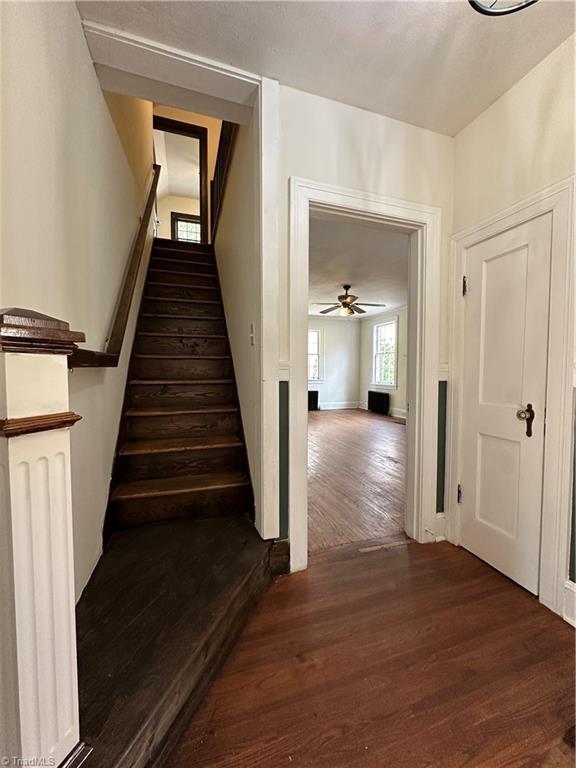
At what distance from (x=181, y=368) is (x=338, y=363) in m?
7.07

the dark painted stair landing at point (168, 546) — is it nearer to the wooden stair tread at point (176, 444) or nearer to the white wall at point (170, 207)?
the wooden stair tread at point (176, 444)

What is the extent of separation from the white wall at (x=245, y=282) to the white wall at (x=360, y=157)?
0.17 metres

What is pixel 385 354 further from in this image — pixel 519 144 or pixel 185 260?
pixel 519 144

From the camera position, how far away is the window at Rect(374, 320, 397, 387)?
8.09 metres

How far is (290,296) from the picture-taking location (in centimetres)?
A: 175

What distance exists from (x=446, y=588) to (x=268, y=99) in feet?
8.76

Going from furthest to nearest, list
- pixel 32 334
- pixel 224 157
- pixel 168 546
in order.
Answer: pixel 224 157 < pixel 168 546 < pixel 32 334

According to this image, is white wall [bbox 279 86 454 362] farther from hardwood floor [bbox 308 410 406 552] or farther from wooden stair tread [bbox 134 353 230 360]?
hardwood floor [bbox 308 410 406 552]

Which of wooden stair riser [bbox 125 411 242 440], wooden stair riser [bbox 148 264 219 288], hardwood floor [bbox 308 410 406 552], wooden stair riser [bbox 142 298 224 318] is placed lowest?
hardwood floor [bbox 308 410 406 552]

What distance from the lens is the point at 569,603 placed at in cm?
147

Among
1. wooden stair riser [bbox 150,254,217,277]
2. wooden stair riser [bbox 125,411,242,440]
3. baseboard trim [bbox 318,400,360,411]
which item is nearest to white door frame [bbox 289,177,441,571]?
wooden stair riser [bbox 125,411,242,440]

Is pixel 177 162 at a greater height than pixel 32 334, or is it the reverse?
pixel 177 162

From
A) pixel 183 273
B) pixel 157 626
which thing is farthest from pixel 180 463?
pixel 183 273

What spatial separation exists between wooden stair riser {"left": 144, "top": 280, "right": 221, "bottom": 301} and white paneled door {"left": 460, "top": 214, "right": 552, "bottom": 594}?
2.33 m
